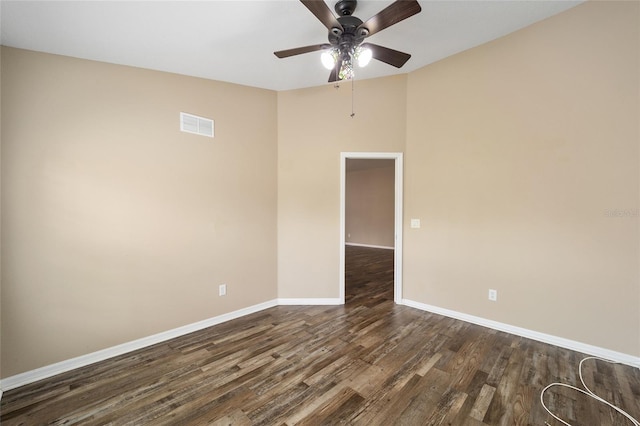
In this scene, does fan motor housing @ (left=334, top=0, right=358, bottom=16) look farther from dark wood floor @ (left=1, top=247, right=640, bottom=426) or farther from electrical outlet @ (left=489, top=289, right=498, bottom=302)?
electrical outlet @ (left=489, top=289, right=498, bottom=302)

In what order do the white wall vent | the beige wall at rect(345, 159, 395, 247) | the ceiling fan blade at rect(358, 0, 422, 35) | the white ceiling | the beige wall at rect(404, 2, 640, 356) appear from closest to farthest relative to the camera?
the ceiling fan blade at rect(358, 0, 422, 35), the white ceiling, the beige wall at rect(404, 2, 640, 356), the white wall vent, the beige wall at rect(345, 159, 395, 247)

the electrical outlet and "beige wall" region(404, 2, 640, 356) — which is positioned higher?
"beige wall" region(404, 2, 640, 356)

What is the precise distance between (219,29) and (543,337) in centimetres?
428

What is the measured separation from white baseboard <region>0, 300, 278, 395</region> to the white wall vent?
2190 mm

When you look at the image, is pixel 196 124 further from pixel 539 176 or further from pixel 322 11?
pixel 539 176

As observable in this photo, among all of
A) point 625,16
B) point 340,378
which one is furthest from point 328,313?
point 625,16

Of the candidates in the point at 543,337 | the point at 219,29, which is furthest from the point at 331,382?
the point at 219,29

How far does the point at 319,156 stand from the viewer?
3.54 m

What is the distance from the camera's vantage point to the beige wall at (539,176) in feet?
7.27

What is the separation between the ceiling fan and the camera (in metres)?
1.69

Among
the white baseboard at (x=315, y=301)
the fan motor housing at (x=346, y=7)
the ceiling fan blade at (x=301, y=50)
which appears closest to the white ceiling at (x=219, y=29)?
the fan motor housing at (x=346, y=7)

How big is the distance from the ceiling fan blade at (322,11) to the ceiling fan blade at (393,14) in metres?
0.21

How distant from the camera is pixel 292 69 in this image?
2947mm

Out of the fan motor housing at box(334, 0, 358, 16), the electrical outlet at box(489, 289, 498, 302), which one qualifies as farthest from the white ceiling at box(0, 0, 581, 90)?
the electrical outlet at box(489, 289, 498, 302)
